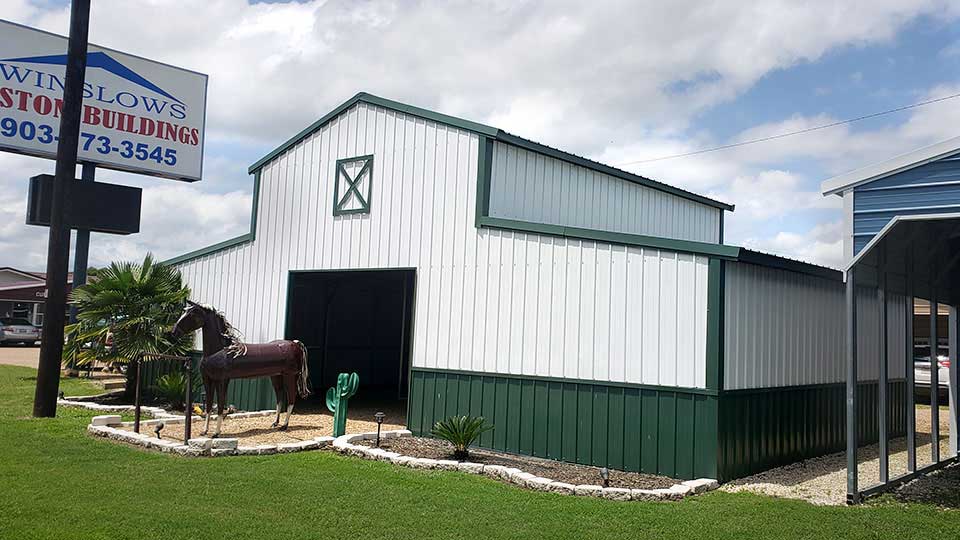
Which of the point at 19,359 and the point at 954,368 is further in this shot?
the point at 19,359

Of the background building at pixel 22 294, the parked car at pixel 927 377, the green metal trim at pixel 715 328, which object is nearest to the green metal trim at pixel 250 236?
the green metal trim at pixel 715 328

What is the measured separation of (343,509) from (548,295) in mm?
4459

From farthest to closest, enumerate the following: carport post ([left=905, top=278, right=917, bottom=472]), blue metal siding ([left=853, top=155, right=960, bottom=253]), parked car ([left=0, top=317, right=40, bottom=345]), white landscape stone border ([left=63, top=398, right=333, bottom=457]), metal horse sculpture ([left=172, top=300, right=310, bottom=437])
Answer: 1. parked car ([left=0, top=317, right=40, bottom=345])
2. metal horse sculpture ([left=172, top=300, right=310, bottom=437])
3. white landscape stone border ([left=63, top=398, right=333, bottom=457])
4. carport post ([left=905, top=278, right=917, bottom=472])
5. blue metal siding ([left=853, top=155, right=960, bottom=253])

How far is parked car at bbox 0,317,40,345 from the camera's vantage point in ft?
123

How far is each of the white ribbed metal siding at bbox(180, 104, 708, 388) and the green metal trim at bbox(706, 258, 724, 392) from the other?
4.7 inches

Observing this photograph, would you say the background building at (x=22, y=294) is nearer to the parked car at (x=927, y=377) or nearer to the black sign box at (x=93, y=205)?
the black sign box at (x=93, y=205)

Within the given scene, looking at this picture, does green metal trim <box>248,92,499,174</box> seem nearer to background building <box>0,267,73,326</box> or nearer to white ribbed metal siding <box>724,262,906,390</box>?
white ribbed metal siding <box>724,262,906,390</box>

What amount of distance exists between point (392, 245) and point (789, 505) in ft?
24.6

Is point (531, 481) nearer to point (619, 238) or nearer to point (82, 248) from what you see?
point (619, 238)

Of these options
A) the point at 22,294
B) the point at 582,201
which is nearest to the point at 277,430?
the point at 582,201

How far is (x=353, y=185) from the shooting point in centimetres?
1382

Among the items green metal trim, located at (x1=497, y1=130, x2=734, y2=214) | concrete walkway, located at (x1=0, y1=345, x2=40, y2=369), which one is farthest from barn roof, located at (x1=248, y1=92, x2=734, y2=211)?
concrete walkway, located at (x1=0, y1=345, x2=40, y2=369)

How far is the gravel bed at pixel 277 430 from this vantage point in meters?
11.9

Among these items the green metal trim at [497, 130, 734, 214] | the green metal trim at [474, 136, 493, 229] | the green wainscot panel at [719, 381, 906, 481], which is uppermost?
the green metal trim at [497, 130, 734, 214]
